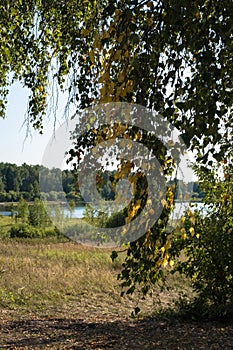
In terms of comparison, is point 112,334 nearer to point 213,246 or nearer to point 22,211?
point 213,246

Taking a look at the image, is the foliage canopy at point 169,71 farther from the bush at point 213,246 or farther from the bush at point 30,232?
the bush at point 30,232

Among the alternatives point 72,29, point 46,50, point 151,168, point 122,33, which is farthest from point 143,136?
point 46,50

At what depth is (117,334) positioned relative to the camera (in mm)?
5059

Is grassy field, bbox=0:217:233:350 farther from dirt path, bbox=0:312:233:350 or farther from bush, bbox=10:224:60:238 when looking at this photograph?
bush, bbox=10:224:60:238

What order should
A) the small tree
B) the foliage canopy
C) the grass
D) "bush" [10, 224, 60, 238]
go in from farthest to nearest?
the small tree, "bush" [10, 224, 60, 238], the grass, the foliage canopy

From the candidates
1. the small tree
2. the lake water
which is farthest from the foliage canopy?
the small tree

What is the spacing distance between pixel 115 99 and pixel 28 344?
12.1 ft

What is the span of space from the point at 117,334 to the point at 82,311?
57.3 inches

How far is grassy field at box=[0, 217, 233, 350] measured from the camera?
4766 millimetres

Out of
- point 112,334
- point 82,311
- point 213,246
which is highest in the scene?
point 213,246

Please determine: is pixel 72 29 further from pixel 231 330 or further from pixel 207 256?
pixel 231 330

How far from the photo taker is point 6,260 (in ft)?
32.5

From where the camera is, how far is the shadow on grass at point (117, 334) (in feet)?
14.9

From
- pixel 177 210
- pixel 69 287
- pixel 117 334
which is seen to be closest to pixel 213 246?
pixel 117 334
